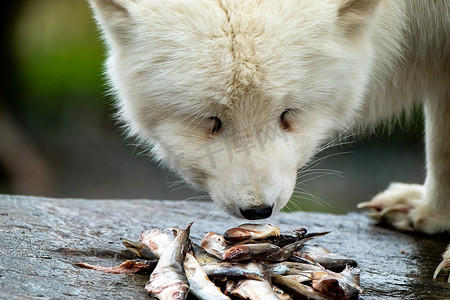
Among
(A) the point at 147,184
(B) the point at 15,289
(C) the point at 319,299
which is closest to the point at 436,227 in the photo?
(C) the point at 319,299

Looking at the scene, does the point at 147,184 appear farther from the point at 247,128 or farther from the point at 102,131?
the point at 247,128

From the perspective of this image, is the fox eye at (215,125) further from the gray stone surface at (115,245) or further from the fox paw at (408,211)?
the fox paw at (408,211)

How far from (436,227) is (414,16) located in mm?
1757

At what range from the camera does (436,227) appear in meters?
5.32

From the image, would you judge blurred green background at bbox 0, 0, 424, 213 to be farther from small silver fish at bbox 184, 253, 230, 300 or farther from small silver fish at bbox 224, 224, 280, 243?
small silver fish at bbox 184, 253, 230, 300

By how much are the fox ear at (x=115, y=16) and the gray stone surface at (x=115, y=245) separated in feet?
4.11

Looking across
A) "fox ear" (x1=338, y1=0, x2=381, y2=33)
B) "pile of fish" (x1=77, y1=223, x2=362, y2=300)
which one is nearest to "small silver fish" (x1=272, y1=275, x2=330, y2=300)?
"pile of fish" (x1=77, y1=223, x2=362, y2=300)

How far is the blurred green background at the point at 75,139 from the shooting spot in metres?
11.5

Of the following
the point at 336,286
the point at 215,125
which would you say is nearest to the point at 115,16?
the point at 215,125

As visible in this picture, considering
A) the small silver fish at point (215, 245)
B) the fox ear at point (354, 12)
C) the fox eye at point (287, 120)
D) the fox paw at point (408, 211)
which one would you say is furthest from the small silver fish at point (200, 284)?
the fox paw at point (408, 211)

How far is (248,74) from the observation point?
354 cm

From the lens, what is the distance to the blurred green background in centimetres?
1151

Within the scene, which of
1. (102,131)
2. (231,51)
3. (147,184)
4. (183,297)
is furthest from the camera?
(102,131)

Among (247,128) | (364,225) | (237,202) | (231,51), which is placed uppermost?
(231,51)
